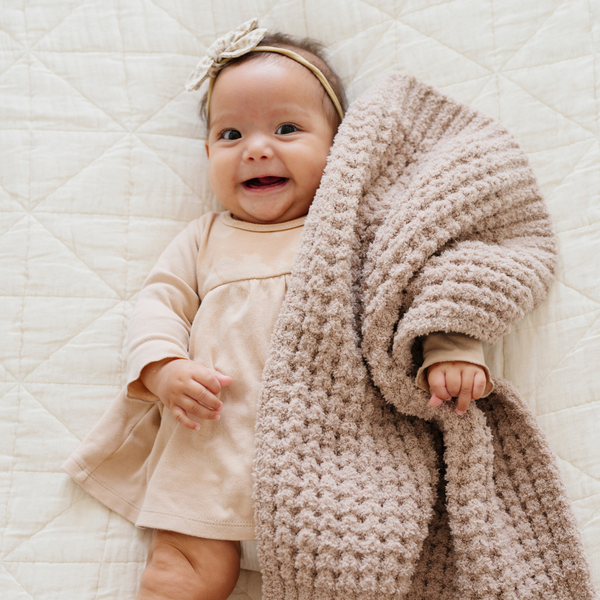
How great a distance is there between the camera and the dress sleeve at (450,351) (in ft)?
2.80

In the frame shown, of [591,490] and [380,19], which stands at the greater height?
[380,19]

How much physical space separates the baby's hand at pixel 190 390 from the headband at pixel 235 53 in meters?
0.53

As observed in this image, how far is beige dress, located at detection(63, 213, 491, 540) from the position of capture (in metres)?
0.88

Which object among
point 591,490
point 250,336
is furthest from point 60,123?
point 591,490

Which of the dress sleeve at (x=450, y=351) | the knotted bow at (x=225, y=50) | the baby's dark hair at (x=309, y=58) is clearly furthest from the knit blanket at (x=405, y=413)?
the knotted bow at (x=225, y=50)

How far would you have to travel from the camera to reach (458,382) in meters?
0.85

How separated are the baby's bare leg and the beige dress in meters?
0.03

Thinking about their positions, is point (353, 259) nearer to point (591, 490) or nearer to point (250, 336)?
point (250, 336)

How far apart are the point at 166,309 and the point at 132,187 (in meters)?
0.29

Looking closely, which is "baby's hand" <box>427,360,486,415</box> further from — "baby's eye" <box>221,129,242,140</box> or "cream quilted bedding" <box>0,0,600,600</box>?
"baby's eye" <box>221,129,242,140</box>

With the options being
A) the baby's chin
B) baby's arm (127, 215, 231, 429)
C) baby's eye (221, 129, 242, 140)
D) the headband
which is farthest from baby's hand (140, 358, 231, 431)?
the headband

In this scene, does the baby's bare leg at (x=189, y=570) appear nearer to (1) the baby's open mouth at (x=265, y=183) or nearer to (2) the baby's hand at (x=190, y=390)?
(2) the baby's hand at (x=190, y=390)

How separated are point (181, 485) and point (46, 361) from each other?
0.36 metres

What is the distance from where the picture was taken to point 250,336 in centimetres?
96
